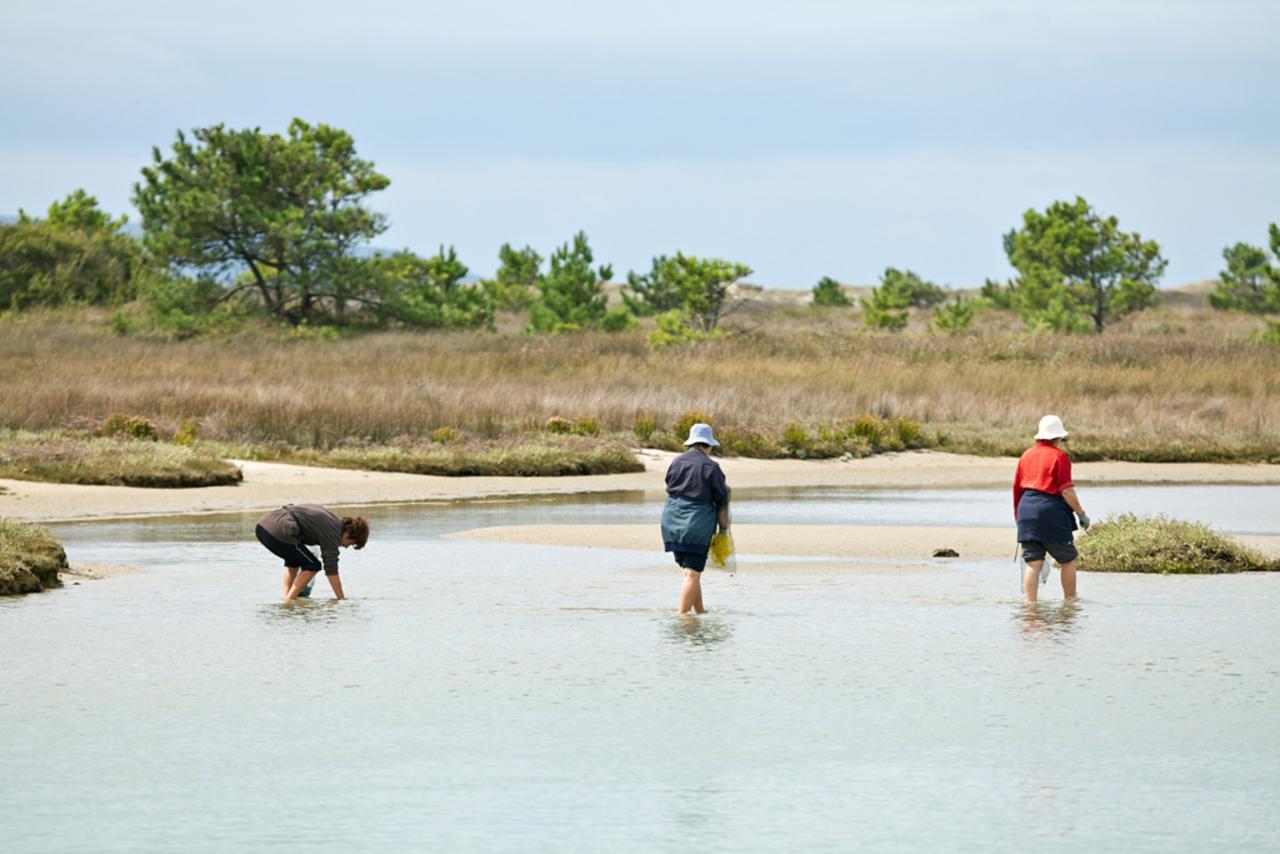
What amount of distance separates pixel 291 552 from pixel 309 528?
1.70 feet

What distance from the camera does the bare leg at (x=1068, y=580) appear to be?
1455 centimetres

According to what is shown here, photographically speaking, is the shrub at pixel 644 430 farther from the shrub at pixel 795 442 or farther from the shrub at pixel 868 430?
the shrub at pixel 868 430

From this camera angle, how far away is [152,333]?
183 ft

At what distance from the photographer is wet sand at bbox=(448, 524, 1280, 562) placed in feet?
61.9

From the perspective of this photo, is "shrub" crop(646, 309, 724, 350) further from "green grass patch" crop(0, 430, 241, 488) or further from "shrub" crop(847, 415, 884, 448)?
"green grass patch" crop(0, 430, 241, 488)

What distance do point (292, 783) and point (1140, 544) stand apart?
10.6 m

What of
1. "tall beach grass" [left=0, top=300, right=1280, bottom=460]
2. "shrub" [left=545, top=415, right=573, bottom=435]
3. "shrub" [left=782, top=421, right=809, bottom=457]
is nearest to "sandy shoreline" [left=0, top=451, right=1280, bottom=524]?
"shrub" [left=782, top=421, right=809, bottom=457]

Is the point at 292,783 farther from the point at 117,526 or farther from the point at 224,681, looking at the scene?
the point at 117,526

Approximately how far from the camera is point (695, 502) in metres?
13.0

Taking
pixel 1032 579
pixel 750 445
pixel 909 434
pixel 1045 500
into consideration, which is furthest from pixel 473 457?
pixel 1045 500

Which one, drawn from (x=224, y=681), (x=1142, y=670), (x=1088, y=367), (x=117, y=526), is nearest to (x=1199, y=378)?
(x=1088, y=367)

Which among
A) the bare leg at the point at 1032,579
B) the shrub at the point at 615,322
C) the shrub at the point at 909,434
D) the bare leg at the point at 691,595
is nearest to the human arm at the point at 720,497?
the bare leg at the point at 691,595

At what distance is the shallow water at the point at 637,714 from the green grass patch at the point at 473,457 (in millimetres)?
12365

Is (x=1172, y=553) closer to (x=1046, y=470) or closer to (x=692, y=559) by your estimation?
(x=1046, y=470)
